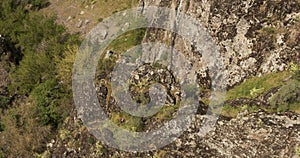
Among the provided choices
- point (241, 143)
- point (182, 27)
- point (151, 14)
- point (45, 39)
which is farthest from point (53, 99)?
point (241, 143)

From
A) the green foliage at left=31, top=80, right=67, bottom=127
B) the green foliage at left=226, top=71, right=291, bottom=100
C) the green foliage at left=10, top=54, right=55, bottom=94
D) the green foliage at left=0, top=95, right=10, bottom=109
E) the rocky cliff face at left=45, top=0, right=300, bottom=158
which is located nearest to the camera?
the rocky cliff face at left=45, top=0, right=300, bottom=158

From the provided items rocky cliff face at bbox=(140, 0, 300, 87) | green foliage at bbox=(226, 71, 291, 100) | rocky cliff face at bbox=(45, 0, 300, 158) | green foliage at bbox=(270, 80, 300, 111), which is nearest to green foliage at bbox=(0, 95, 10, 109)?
rocky cliff face at bbox=(45, 0, 300, 158)

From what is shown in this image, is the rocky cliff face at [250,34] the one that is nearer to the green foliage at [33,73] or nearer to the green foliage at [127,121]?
the green foliage at [127,121]

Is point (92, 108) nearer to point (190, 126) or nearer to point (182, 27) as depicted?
point (182, 27)

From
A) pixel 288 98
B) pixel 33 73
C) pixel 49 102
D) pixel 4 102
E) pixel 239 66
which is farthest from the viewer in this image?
pixel 33 73

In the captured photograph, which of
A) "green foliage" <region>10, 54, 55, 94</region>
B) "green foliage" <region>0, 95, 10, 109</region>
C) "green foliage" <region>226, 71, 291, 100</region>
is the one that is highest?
"green foliage" <region>226, 71, 291, 100</region>

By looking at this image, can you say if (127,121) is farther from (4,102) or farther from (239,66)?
(4,102)

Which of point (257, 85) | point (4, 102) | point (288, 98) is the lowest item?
point (4, 102)

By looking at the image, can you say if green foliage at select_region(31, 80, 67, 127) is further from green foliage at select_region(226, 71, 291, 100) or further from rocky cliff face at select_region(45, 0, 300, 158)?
green foliage at select_region(226, 71, 291, 100)

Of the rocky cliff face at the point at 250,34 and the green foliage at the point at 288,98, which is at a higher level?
the rocky cliff face at the point at 250,34

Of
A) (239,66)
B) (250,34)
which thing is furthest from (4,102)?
(250,34)

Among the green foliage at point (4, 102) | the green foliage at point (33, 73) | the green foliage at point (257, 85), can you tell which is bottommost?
the green foliage at point (4, 102)

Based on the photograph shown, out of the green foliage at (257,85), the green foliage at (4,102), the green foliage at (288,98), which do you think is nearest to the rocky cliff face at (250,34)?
the green foliage at (257,85)
